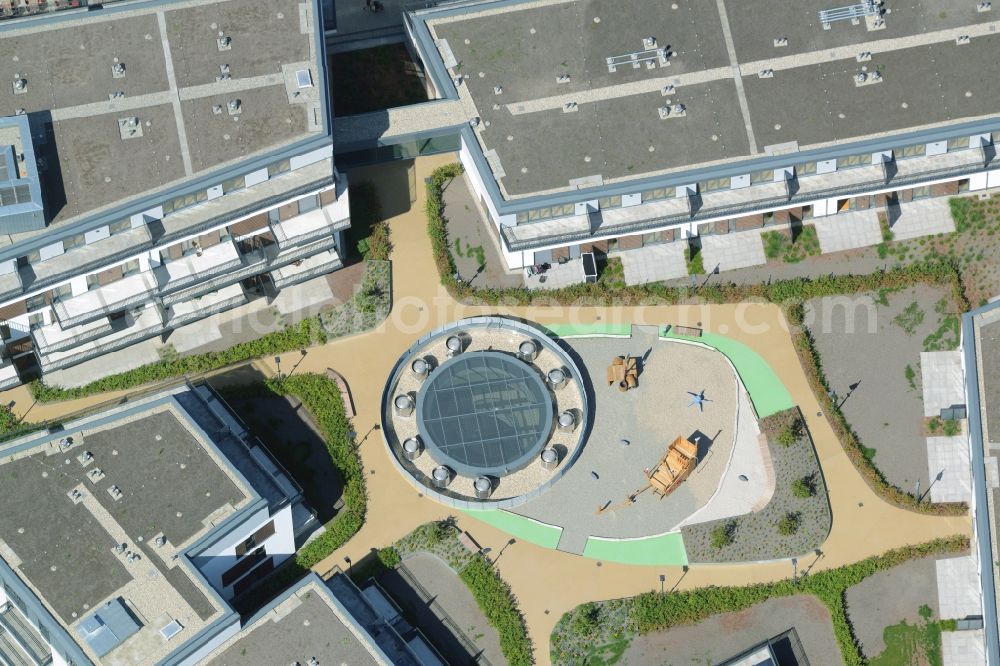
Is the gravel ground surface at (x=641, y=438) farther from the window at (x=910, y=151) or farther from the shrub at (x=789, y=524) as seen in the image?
the window at (x=910, y=151)

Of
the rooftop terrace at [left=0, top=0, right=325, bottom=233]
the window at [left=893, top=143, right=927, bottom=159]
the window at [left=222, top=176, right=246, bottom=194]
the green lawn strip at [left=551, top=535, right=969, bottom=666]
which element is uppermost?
the rooftop terrace at [left=0, top=0, right=325, bottom=233]

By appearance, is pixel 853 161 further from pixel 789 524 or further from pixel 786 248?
pixel 789 524

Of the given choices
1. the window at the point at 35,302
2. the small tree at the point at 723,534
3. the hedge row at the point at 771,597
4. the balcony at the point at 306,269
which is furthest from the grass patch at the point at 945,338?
the window at the point at 35,302

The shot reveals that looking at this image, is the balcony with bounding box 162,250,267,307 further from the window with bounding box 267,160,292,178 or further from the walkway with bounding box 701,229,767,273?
the walkway with bounding box 701,229,767,273

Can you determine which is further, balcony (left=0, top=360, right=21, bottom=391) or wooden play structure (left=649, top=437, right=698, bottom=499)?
balcony (left=0, top=360, right=21, bottom=391)

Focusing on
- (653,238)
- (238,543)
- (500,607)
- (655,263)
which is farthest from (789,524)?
(238,543)

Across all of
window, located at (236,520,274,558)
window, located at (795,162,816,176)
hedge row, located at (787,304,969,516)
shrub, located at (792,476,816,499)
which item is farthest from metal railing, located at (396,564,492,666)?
window, located at (795,162,816,176)

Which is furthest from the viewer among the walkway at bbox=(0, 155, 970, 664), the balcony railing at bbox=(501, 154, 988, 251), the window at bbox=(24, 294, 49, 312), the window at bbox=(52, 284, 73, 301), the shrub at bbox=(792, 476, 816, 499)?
the balcony railing at bbox=(501, 154, 988, 251)

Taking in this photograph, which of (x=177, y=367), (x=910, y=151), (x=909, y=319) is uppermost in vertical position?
(x=910, y=151)

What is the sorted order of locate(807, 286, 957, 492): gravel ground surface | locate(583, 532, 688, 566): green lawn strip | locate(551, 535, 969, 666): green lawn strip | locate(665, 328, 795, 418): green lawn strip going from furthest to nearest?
locate(665, 328, 795, 418): green lawn strip, locate(807, 286, 957, 492): gravel ground surface, locate(583, 532, 688, 566): green lawn strip, locate(551, 535, 969, 666): green lawn strip
